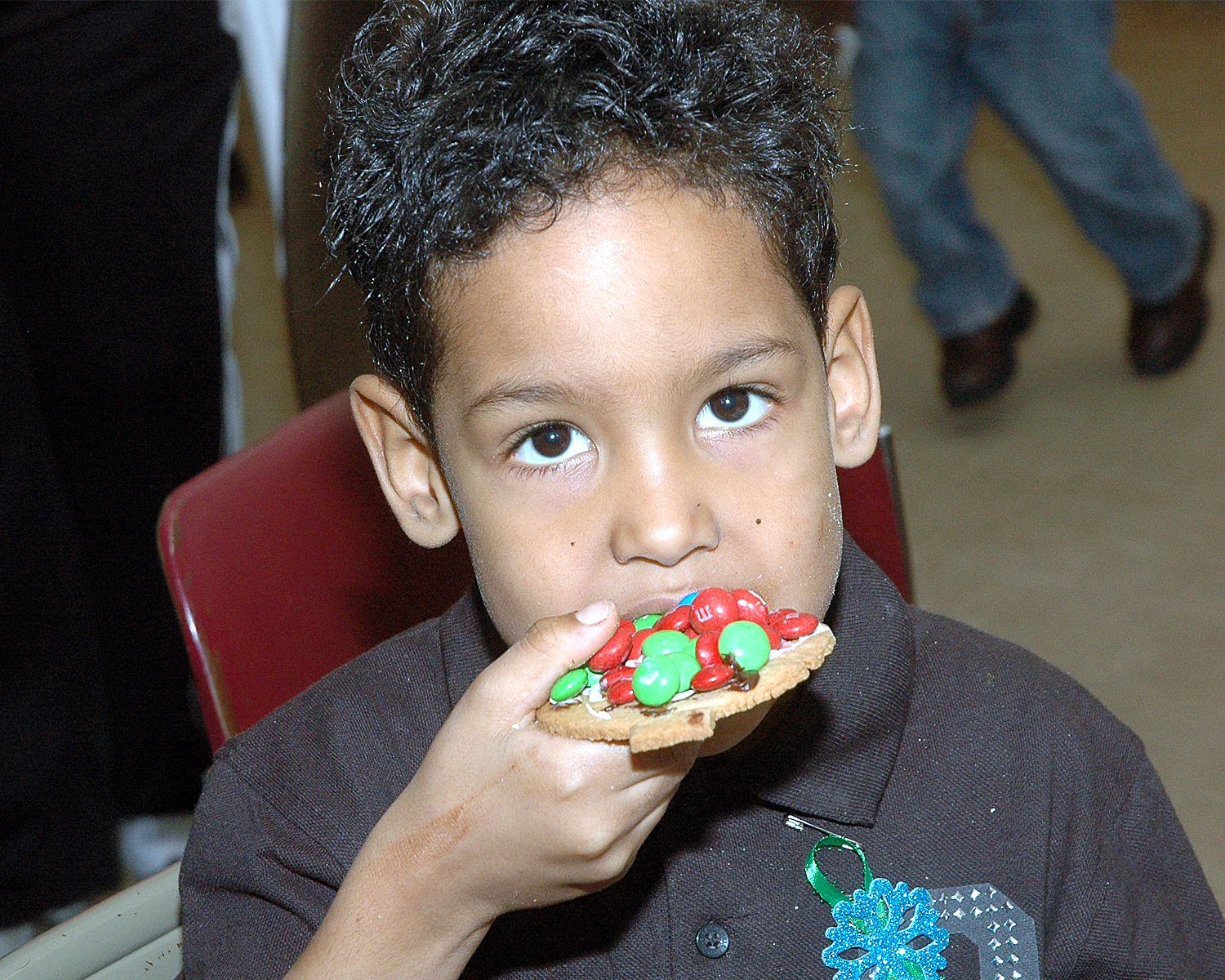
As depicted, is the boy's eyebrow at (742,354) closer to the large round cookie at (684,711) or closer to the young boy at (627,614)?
the young boy at (627,614)

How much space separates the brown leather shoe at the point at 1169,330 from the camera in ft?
9.42

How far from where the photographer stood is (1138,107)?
2775mm

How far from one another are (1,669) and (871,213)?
2629mm

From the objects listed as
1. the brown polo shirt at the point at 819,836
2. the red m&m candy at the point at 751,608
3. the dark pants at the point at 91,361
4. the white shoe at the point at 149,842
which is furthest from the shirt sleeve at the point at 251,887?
the white shoe at the point at 149,842

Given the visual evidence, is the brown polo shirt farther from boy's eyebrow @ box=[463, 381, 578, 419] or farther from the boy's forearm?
boy's eyebrow @ box=[463, 381, 578, 419]

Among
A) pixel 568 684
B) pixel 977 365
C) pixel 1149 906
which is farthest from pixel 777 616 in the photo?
pixel 977 365

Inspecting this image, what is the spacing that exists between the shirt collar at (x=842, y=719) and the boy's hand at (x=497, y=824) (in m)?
0.14

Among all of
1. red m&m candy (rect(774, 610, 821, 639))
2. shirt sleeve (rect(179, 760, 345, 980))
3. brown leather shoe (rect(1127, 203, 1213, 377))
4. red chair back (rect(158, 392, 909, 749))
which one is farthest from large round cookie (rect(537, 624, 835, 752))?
brown leather shoe (rect(1127, 203, 1213, 377))

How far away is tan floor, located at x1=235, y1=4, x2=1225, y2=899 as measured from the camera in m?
2.07

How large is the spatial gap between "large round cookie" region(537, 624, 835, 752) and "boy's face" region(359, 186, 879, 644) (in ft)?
0.22

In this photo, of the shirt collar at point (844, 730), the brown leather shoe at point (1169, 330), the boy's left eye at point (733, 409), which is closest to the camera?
the boy's left eye at point (733, 409)

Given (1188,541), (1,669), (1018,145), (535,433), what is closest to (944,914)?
(535,433)

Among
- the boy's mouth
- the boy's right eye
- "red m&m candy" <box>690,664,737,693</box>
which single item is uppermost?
the boy's right eye

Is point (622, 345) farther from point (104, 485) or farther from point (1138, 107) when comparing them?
point (1138, 107)
